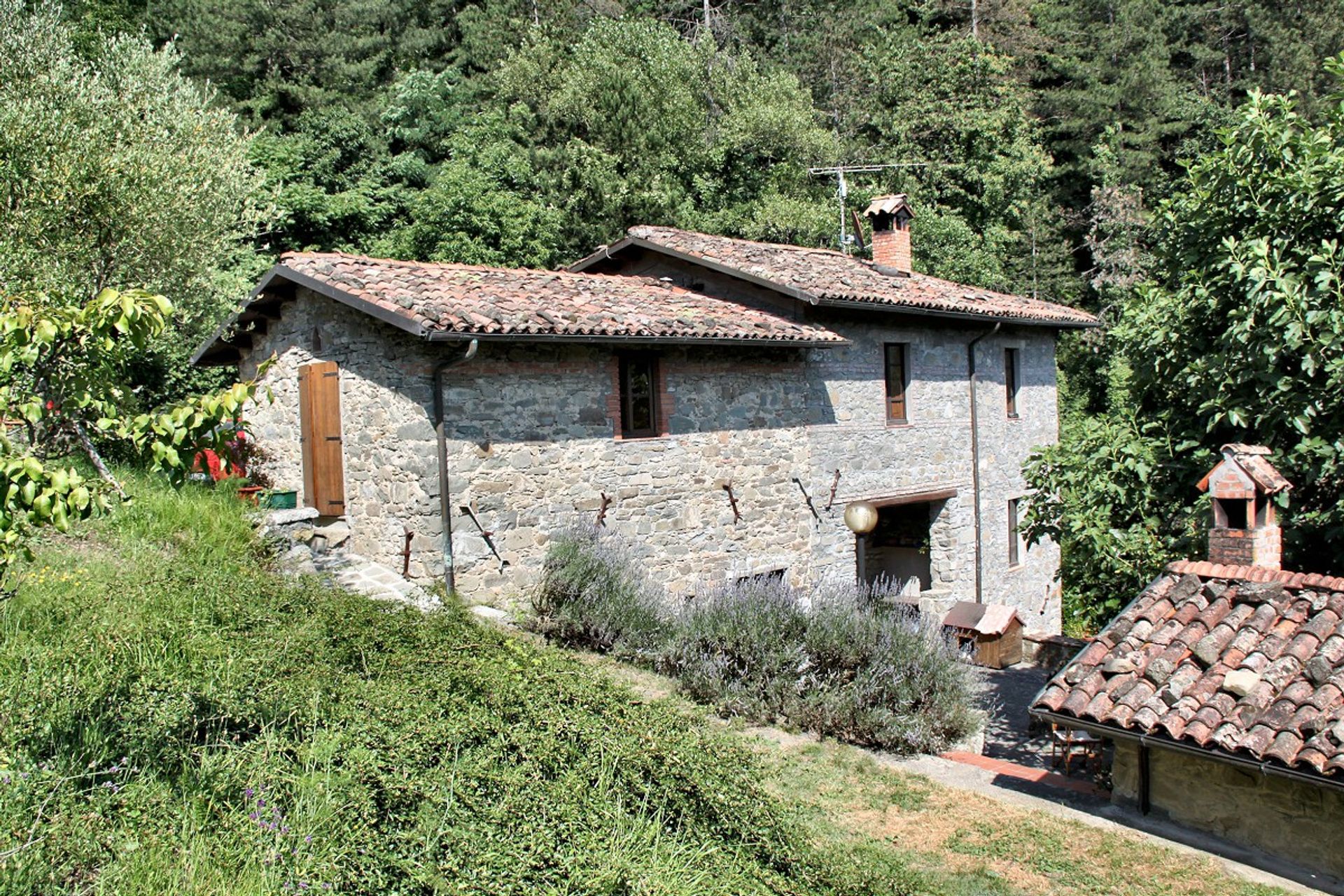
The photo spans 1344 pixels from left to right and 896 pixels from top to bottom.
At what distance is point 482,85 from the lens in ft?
89.0

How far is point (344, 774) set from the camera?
4.75 metres

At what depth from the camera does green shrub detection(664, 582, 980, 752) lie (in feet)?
27.1

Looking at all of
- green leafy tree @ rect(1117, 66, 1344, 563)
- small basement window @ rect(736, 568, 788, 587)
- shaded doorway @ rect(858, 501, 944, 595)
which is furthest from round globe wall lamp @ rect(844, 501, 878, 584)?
green leafy tree @ rect(1117, 66, 1344, 563)

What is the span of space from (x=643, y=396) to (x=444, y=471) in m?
2.91

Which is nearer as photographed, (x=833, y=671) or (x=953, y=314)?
(x=833, y=671)

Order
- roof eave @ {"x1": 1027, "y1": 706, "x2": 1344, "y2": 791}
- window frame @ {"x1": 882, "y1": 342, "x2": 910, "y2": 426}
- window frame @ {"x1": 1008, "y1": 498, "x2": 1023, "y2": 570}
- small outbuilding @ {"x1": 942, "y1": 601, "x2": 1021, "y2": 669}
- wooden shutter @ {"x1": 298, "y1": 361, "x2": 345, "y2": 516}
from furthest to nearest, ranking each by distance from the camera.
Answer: window frame @ {"x1": 1008, "y1": 498, "x2": 1023, "y2": 570} < window frame @ {"x1": 882, "y1": 342, "x2": 910, "y2": 426} < small outbuilding @ {"x1": 942, "y1": 601, "x2": 1021, "y2": 669} < wooden shutter @ {"x1": 298, "y1": 361, "x2": 345, "y2": 516} < roof eave @ {"x1": 1027, "y1": 706, "x2": 1344, "y2": 791}

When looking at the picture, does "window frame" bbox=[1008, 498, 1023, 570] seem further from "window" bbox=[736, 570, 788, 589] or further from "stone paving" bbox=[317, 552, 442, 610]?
"stone paving" bbox=[317, 552, 442, 610]

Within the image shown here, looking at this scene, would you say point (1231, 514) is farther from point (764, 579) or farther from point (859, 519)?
point (859, 519)

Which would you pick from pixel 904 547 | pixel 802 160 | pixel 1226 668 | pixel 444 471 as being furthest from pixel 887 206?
pixel 1226 668

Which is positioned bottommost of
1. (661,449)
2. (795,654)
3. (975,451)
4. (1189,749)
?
(795,654)

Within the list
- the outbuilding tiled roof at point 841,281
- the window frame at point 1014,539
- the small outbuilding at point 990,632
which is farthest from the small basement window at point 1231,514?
the window frame at point 1014,539

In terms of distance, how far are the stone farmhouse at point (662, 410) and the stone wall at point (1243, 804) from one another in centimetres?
517

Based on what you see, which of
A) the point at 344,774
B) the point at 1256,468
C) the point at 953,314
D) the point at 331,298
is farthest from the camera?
the point at 953,314

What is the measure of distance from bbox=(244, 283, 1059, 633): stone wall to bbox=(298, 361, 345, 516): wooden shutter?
0.53 ft
